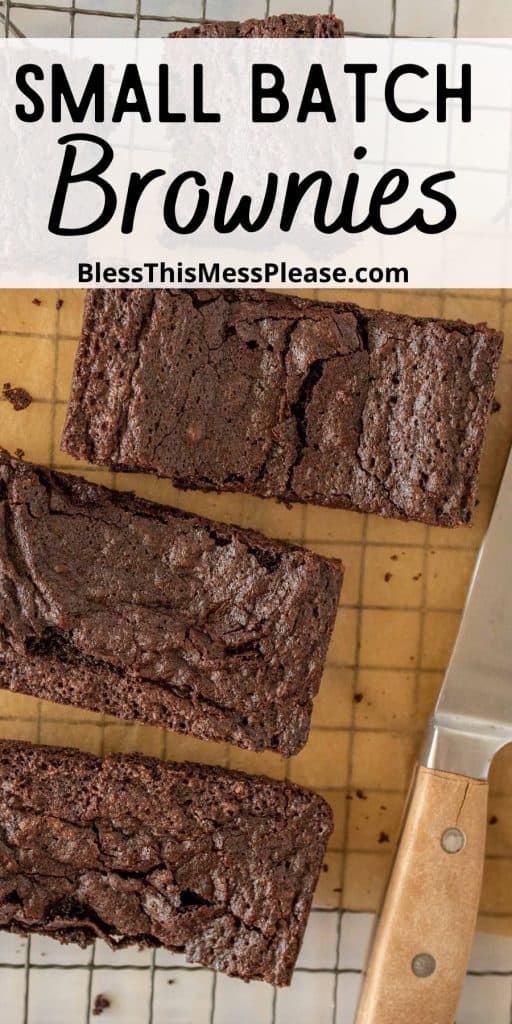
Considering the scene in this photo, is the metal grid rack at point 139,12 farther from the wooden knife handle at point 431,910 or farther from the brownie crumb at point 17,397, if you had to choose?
the wooden knife handle at point 431,910

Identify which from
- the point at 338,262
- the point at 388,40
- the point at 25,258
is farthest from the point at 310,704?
the point at 388,40

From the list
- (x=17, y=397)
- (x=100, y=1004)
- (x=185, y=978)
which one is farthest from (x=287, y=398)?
(x=100, y=1004)

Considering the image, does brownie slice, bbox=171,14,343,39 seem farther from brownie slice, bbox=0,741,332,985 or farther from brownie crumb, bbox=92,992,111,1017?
brownie crumb, bbox=92,992,111,1017

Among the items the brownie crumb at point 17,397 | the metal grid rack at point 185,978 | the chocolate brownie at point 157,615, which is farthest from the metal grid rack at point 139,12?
the chocolate brownie at point 157,615

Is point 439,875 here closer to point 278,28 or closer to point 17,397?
point 17,397

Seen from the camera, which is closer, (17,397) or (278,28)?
(278,28)

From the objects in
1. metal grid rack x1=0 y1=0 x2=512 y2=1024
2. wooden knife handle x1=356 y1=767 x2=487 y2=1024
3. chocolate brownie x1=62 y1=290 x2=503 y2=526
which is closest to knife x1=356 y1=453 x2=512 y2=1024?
wooden knife handle x1=356 y1=767 x2=487 y2=1024
